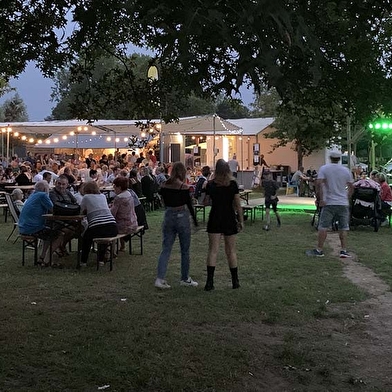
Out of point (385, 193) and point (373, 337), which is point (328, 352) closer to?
point (373, 337)

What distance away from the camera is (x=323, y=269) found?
782cm

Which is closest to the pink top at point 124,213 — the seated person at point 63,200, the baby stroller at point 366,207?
the seated person at point 63,200

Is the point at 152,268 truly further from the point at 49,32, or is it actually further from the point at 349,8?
the point at 349,8

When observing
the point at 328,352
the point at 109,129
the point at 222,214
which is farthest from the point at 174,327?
the point at 109,129

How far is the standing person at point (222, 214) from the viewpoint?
Answer: 6.42 m

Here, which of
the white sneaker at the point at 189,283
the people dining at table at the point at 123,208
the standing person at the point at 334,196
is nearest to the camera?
the white sneaker at the point at 189,283

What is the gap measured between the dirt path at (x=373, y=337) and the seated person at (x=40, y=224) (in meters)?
4.05

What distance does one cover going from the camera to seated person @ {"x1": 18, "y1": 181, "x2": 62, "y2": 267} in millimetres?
7840

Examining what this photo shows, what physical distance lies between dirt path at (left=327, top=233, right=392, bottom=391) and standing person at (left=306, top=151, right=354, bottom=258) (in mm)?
1266

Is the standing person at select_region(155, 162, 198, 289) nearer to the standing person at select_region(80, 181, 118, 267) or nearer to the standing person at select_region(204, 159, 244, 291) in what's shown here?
the standing person at select_region(204, 159, 244, 291)

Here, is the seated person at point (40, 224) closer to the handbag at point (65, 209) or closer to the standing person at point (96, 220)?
the handbag at point (65, 209)

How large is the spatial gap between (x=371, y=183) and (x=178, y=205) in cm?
701

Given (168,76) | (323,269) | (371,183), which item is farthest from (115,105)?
(371,183)

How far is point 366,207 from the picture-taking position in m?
12.1
